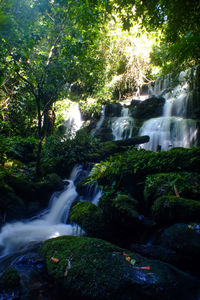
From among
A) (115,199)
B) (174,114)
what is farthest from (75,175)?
(174,114)

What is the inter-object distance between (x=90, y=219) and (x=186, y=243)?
6.57 ft

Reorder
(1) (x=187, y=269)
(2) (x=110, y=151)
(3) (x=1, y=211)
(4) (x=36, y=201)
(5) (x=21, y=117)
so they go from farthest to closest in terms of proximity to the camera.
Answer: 1. (5) (x=21, y=117)
2. (2) (x=110, y=151)
3. (4) (x=36, y=201)
4. (3) (x=1, y=211)
5. (1) (x=187, y=269)

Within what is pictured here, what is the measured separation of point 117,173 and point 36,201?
11.5 feet

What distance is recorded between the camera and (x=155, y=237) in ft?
10.5

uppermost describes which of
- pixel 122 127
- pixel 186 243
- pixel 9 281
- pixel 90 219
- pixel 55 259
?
pixel 122 127

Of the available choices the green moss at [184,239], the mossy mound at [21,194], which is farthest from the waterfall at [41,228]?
the green moss at [184,239]

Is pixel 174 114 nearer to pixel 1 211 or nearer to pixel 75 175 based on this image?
pixel 75 175

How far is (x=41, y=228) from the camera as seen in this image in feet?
17.2

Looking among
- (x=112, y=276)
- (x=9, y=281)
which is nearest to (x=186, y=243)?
(x=112, y=276)

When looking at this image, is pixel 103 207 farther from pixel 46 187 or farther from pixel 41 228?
pixel 46 187

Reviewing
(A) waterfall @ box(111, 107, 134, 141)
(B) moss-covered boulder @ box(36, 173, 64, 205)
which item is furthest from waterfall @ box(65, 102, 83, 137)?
(B) moss-covered boulder @ box(36, 173, 64, 205)

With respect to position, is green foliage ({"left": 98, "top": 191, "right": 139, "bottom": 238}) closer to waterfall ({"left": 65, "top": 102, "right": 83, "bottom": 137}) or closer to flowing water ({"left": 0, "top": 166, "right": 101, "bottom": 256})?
flowing water ({"left": 0, "top": 166, "right": 101, "bottom": 256})

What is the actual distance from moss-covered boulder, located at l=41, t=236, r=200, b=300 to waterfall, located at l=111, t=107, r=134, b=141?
11.1 meters

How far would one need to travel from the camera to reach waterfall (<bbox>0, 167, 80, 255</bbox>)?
4401 millimetres
